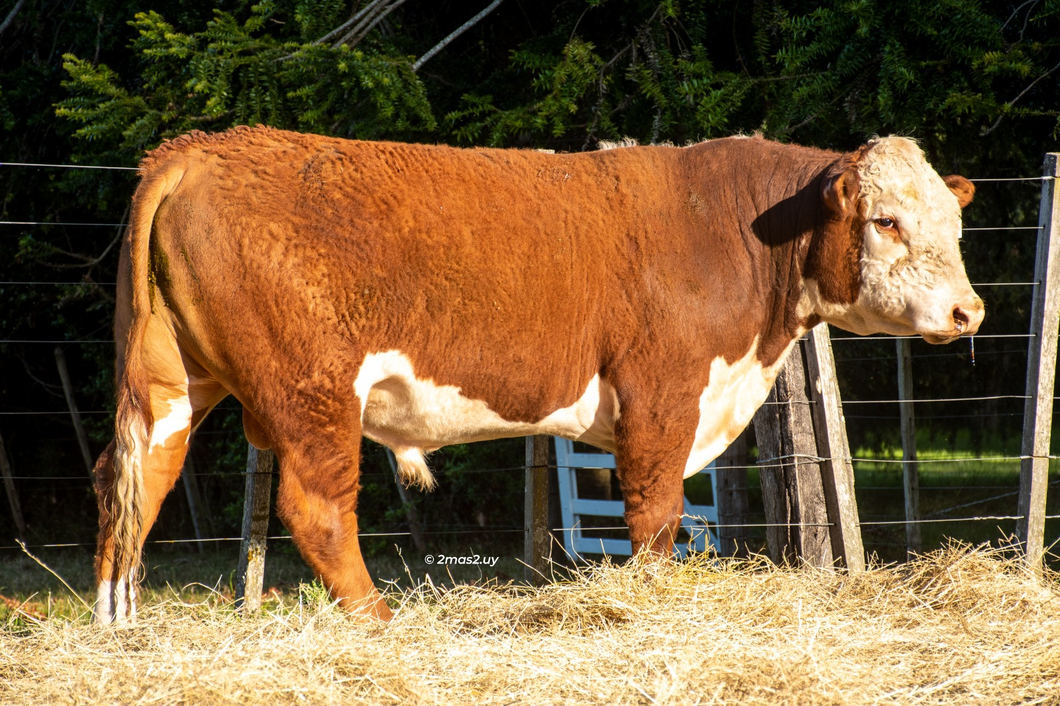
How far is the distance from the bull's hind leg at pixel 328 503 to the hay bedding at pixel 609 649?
0.34 m

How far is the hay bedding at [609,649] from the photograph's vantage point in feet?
8.44

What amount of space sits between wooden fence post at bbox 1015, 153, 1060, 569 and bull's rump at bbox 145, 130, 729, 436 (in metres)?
2.02

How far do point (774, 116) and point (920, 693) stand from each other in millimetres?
3575

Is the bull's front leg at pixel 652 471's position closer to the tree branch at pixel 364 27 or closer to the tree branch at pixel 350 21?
the tree branch at pixel 350 21

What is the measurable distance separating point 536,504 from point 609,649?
2078 mm

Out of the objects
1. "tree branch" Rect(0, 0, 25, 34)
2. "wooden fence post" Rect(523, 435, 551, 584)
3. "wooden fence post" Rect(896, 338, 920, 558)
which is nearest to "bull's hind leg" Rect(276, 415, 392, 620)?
"wooden fence post" Rect(523, 435, 551, 584)

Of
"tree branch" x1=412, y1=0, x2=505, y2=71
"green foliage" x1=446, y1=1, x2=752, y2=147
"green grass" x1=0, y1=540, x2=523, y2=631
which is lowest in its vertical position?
"green grass" x1=0, y1=540, x2=523, y2=631

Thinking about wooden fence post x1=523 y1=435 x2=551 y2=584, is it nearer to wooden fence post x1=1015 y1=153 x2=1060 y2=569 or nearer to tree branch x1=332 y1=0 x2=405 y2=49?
wooden fence post x1=1015 y1=153 x2=1060 y2=569

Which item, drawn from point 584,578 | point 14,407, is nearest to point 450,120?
point 584,578

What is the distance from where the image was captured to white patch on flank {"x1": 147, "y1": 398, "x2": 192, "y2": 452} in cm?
380

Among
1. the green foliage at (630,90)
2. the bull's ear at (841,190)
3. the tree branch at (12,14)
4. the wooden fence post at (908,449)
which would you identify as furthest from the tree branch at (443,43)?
the wooden fence post at (908,449)

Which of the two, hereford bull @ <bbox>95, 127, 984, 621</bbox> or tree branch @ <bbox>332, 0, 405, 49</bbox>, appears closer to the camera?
hereford bull @ <bbox>95, 127, 984, 621</bbox>

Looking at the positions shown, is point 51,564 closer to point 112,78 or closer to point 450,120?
point 112,78

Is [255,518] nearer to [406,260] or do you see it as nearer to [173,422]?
[173,422]
